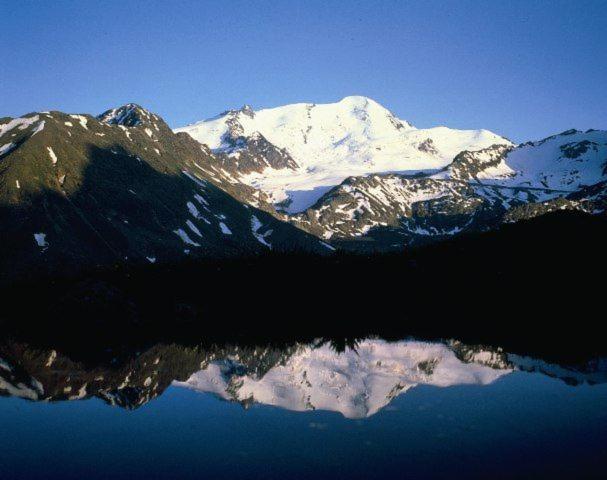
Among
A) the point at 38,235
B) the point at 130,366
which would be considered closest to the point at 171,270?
the point at 130,366

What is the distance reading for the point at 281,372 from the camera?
62.3ft

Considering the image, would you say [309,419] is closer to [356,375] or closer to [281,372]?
[356,375]

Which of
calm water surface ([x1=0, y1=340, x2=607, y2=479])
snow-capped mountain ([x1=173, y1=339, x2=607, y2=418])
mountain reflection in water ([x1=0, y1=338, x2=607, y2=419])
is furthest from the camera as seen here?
mountain reflection in water ([x1=0, y1=338, x2=607, y2=419])

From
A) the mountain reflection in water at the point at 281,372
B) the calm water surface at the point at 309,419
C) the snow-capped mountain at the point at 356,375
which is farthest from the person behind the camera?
the mountain reflection in water at the point at 281,372

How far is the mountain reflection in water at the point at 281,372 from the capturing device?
16297mm

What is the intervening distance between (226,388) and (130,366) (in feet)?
17.0

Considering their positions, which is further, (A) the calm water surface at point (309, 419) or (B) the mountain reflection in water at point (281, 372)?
(B) the mountain reflection in water at point (281, 372)

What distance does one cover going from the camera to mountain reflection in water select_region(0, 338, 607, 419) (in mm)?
16297

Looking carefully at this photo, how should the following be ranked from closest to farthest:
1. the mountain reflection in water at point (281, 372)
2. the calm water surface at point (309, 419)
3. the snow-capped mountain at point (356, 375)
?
the calm water surface at point (309, 419)
the snow-capped mountain at point (356, 375)
the mountain reflection in water at point (281, 372)

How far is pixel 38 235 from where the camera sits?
169 metres

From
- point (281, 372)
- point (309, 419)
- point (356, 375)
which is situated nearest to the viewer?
point (309, 419)

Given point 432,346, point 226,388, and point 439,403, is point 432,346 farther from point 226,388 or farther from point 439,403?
point 226,388

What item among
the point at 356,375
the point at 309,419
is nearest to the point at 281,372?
the point at 356,375

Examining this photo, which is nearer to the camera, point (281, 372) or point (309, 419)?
point (309, 419)
